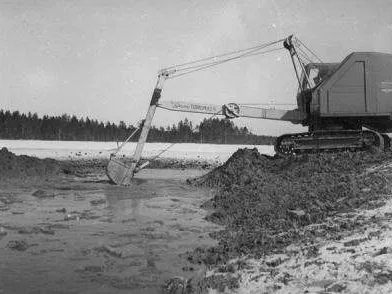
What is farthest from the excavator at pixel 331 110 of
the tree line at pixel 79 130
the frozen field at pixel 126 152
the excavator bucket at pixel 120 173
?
the tree line at pixel 79 130

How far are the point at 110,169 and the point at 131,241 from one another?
28.3ft

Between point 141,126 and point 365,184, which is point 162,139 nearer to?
point 141,126

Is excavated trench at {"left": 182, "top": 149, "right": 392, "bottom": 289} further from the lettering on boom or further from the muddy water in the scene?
the lettering on boom

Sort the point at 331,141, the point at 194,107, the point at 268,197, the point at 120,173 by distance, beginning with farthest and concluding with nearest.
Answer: the point at 194,107 → the point at 120,173 → the point at 331,141 → the point at 268,197

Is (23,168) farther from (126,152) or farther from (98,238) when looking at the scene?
A: (126,152)

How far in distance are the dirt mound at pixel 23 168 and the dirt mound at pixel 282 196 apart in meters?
7.61

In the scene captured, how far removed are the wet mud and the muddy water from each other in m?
0.01

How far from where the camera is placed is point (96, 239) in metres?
8.51

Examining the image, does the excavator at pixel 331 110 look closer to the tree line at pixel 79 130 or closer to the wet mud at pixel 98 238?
the wet mud at pixel 98 238

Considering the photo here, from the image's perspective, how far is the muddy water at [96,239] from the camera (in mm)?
6254

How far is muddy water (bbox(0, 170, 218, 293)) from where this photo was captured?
246 inches

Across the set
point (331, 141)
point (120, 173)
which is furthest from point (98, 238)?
point (331, 141)

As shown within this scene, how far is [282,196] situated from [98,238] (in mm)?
4517

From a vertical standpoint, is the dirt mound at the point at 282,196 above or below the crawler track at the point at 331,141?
below
